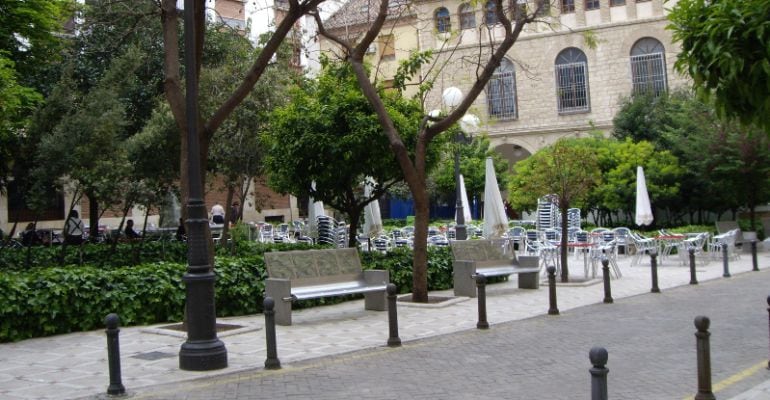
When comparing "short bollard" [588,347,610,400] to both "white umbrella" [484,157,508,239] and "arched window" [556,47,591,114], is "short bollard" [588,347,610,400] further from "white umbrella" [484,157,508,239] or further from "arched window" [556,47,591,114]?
"arched window" [556,47,591,114]

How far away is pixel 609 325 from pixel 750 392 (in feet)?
14.4

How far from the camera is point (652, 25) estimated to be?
36.8 metres

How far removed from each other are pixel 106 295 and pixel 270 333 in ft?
13.9

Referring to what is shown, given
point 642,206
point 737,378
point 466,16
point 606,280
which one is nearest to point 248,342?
point 737,378

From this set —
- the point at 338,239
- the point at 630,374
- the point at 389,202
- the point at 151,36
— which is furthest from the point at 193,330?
the point at 389,202

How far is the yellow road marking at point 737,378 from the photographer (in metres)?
7.40

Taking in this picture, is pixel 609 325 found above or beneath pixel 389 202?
beneath

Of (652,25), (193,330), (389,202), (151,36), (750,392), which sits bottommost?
(750,392)

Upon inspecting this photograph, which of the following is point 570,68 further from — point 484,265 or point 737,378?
point 737,378

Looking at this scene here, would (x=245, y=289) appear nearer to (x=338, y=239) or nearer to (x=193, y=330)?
(x=193, y=330)

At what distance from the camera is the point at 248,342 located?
1052 cm

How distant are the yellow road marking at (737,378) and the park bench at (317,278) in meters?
6.18

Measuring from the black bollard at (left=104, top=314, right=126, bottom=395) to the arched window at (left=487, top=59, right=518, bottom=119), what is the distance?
33519 millimetres

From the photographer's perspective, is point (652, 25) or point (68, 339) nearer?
point (68, 339)
